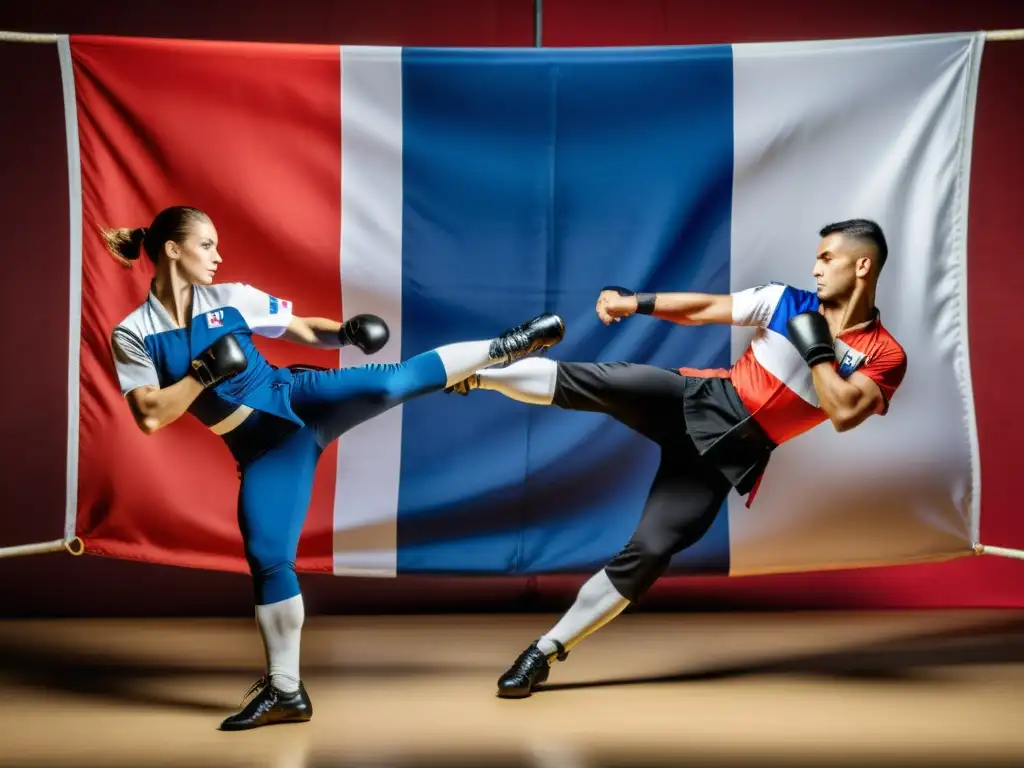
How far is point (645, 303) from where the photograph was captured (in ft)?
9.48

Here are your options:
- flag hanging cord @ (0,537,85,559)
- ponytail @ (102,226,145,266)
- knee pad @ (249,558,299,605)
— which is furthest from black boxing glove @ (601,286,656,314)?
flag hanging cord @ (0,537,85,559)

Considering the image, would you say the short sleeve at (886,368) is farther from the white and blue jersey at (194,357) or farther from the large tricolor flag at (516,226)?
the white and blue jersey at (194,357)

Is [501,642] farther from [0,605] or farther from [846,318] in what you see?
[0,605]

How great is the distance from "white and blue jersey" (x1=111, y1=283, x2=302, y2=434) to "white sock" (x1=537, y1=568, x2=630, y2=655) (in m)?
0.85

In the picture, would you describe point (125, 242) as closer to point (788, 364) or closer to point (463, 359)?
point (463, 359)

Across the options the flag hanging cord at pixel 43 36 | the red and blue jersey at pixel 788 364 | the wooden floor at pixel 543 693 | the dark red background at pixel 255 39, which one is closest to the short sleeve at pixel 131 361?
the wooden floor at pixel 543 693

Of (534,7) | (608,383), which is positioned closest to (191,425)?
(608,383)

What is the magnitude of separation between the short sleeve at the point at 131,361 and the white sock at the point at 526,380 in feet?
2.60

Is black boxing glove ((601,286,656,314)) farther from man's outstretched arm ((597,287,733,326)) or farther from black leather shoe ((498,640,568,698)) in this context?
black leather shoe ((498,640,568,698))

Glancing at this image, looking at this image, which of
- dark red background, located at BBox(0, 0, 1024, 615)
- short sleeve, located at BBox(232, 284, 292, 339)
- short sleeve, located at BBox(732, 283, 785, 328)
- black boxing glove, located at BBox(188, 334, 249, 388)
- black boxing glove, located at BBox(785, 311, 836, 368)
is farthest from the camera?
dark red background, located at BBox(0, 0, 1024, 615)

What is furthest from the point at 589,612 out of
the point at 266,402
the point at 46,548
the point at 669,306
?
the point at 46,548

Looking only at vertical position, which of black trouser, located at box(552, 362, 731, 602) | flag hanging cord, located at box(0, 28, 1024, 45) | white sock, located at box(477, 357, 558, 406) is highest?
flag hanging cord, located at box(0, 28, 1024, 45)

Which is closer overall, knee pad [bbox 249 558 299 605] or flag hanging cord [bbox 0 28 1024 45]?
knee pad [bbox 249 558 299 605]

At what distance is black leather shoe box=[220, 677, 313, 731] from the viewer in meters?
2.54
